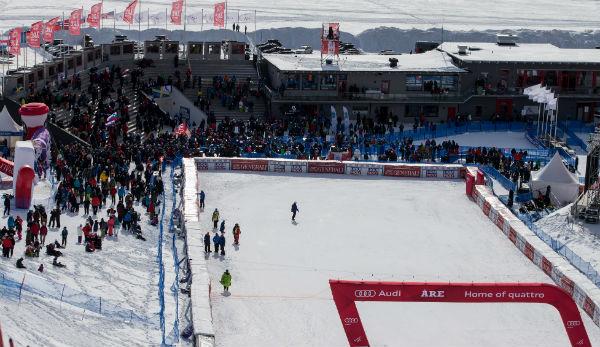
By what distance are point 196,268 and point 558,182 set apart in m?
20.4

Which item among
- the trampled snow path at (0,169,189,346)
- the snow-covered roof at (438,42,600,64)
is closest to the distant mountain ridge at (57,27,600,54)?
the snow-covered roof at (438,42,600,64)

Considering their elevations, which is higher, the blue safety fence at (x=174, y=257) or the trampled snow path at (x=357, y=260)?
the blue safety fence at (x=174, y=257)

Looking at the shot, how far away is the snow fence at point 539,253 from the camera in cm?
4144

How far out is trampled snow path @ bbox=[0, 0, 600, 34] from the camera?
9519 centimetres

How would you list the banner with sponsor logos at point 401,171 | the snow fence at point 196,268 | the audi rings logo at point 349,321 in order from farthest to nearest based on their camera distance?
the banner with sponsor logos at point 401,171 < the snow fence at point 196,268 < the audi rings logo at point 349,321

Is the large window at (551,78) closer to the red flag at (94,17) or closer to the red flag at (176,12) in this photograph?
the red flag at (176,12)

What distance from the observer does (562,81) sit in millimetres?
75625

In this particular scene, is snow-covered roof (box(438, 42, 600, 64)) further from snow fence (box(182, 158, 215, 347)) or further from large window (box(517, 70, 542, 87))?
snow fence (box(182, 158, 215, 347))

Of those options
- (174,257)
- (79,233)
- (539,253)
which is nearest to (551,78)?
(539,253)

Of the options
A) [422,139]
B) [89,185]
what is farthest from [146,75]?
[89,185]

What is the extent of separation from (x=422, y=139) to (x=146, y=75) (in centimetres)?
1518

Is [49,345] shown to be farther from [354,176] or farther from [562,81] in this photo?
[562,81]

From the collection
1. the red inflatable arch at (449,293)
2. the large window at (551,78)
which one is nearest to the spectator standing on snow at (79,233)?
the red inflatable arch at (449,293)

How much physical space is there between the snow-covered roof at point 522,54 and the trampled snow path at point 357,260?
17602 millimetres
